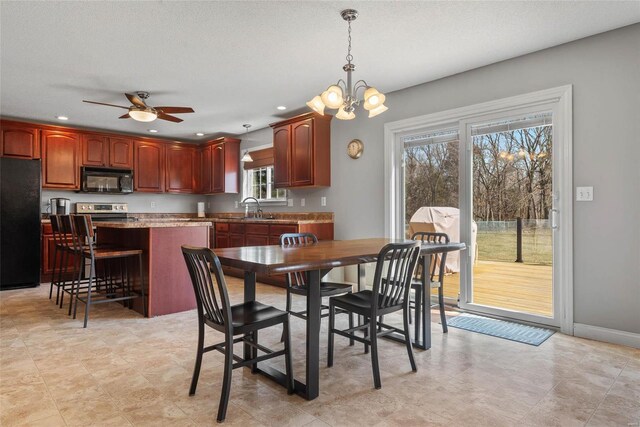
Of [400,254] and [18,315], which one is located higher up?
[400,254]

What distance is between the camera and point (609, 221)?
288cm

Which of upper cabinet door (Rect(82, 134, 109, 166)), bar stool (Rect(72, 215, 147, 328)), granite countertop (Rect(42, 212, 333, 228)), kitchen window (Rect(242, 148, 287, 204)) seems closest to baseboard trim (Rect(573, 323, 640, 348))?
granite countertop (Rect(42, 212, 333, 228))

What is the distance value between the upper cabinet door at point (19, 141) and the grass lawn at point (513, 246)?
6.09 meters

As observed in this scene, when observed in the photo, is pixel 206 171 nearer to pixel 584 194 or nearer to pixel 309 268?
pixel 309 268

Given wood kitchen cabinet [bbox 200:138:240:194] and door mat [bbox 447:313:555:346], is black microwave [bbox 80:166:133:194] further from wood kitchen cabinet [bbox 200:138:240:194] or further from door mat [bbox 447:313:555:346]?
door mat [bbox 447:313:555:346]

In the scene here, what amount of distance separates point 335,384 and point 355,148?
3127 mm

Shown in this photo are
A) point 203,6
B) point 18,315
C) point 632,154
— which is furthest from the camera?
point 18,315

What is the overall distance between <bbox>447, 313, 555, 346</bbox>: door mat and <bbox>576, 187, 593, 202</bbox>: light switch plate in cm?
110

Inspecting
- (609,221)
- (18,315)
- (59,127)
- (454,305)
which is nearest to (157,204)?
(59,127)

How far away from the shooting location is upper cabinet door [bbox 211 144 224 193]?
6.61 metres

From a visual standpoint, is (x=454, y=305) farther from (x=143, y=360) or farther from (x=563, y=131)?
(x=143, y=360)

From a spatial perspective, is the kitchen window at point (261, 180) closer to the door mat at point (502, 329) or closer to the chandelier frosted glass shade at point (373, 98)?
the door mat at point (502, 329)

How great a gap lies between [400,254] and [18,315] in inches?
147

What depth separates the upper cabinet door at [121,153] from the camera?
616 centimetres
